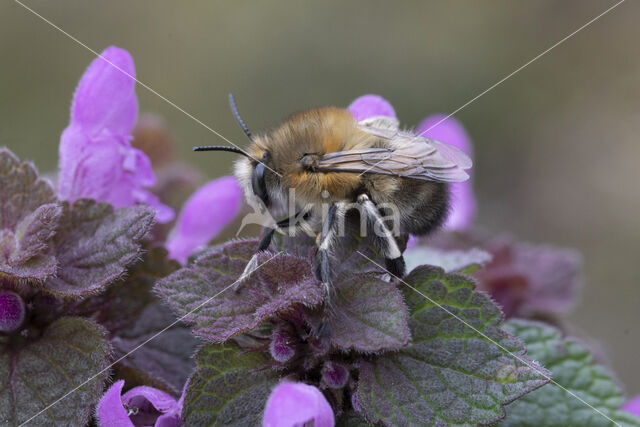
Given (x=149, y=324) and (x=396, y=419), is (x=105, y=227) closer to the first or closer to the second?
(x=149, y=324)

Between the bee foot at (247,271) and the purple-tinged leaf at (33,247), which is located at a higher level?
the bee foot at (247,271)

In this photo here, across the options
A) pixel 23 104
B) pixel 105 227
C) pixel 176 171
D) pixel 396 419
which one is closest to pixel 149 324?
pixel 105 227

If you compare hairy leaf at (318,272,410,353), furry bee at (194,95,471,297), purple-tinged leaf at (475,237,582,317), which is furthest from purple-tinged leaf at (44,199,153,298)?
purple-tinged leaf at (475,237,582,317)

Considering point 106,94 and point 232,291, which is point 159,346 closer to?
point 232,291

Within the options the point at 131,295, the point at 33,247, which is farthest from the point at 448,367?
Result: the point at 33,247

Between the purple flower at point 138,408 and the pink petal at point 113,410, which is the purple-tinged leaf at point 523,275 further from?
the pink petal at point 113,410

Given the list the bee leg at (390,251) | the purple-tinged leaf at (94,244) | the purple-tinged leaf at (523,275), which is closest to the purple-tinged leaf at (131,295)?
the purple-tinged leaf at (94,244)
